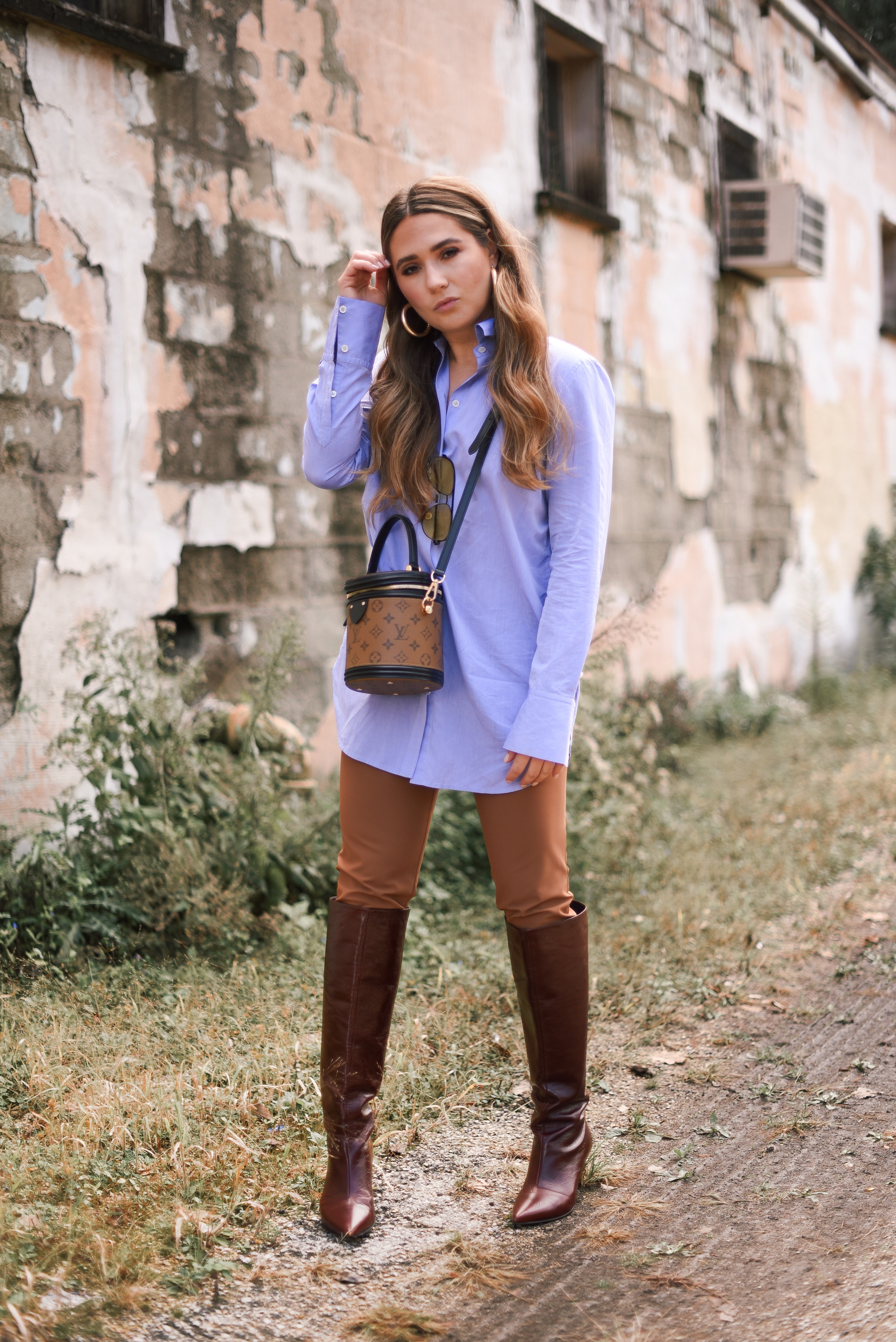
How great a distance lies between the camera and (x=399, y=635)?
1.98 meters

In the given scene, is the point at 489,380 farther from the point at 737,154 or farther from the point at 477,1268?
the point at 737,154

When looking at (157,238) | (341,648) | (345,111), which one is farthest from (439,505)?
(345,111)

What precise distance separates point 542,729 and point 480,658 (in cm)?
18

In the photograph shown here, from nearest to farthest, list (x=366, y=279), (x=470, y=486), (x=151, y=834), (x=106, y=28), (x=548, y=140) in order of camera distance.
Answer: (x=470, y=486) < (x=366, y=279) < (x=151, y=834) < (x=106, y=28) < (x=548, y=140)

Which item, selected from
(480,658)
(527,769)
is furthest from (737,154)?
(527,769)

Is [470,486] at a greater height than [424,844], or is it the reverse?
[470,486]

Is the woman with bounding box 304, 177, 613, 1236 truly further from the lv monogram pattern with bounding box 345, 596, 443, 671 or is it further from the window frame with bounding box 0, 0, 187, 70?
the window frame with bounding box 0, 0, 187, 70

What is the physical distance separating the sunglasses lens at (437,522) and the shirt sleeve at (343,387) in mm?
214

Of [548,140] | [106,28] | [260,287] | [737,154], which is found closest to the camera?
[106,28]

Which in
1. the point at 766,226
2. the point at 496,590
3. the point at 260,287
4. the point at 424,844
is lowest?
the point at 424,844

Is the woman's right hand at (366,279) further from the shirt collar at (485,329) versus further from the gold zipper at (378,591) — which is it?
the gold zipper at (378,591)

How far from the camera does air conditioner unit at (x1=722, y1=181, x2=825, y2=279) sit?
742 centimetres

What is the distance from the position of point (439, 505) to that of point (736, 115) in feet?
22.4

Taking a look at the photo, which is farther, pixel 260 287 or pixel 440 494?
pixel 260 287
